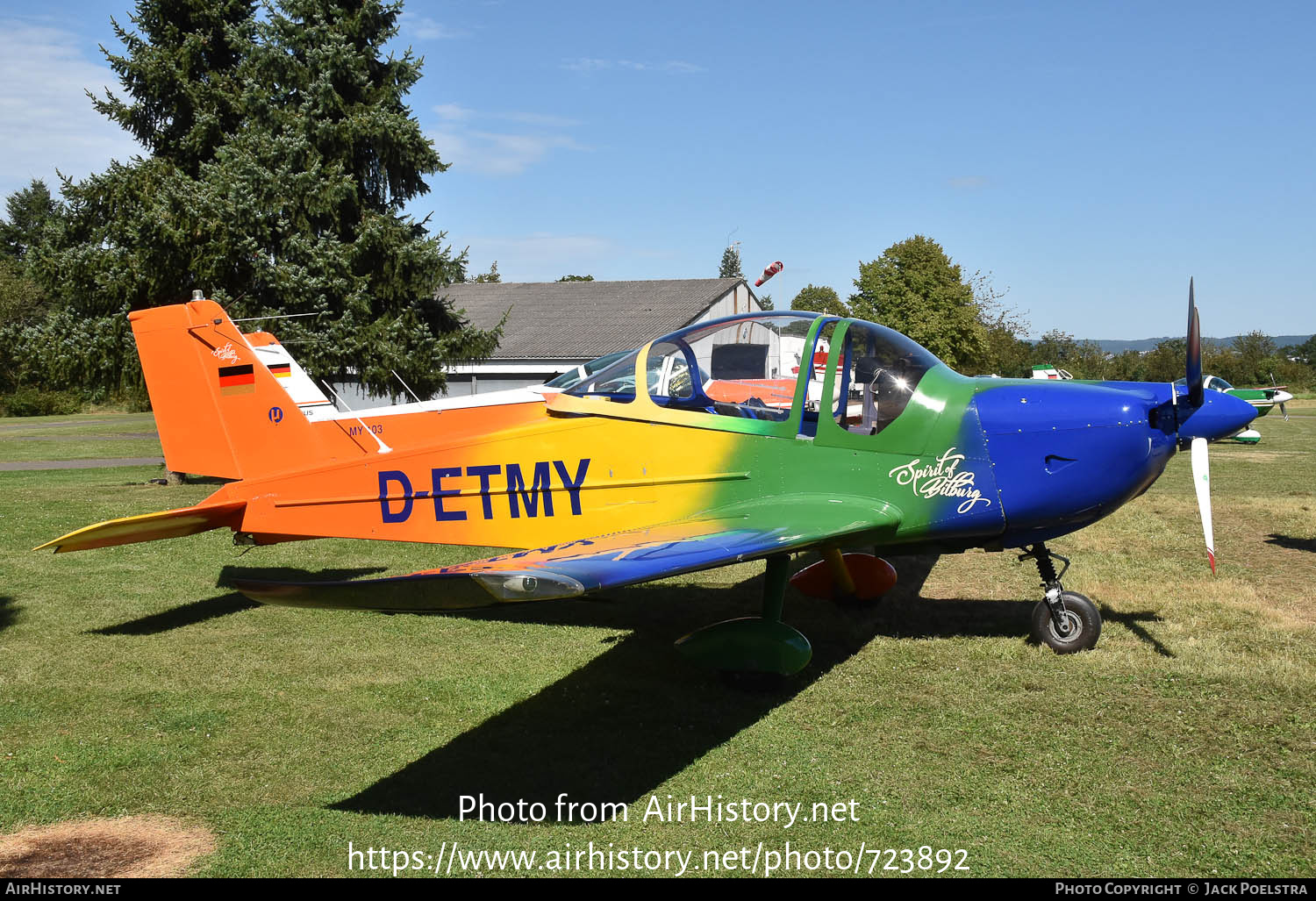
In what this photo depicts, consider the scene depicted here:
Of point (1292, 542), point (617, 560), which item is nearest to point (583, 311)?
point (1292, 542)

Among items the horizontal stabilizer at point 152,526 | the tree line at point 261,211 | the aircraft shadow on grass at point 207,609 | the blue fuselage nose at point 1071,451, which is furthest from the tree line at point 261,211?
the blue fuselage nose at point 1071,451


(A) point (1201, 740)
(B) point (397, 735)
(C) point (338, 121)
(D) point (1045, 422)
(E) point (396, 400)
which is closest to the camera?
(A) point (1201, 740)

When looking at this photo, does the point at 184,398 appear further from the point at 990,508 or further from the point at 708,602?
the point at 990,508

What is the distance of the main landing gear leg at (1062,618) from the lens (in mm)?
6230

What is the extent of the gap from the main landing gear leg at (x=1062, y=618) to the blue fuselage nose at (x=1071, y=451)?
0.54 metres

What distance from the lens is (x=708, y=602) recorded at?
316 inches

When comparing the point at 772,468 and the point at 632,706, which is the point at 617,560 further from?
the point at 772,468

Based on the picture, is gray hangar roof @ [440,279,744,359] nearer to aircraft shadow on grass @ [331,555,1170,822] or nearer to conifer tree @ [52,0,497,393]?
conifer tree @ [52,0,497,393]

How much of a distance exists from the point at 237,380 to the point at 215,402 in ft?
0.94

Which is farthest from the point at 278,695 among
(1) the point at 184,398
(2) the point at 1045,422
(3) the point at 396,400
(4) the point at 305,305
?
(3) the point at 396,400

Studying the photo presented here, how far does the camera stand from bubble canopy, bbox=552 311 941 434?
19.5 feet

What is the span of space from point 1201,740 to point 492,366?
29.2m

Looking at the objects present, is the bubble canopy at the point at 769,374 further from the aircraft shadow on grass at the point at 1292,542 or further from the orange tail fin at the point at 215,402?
the aircraft shadow on grass at the point at 1292,542

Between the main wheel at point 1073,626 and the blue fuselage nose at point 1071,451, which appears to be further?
the main wheel at point 1073,626
